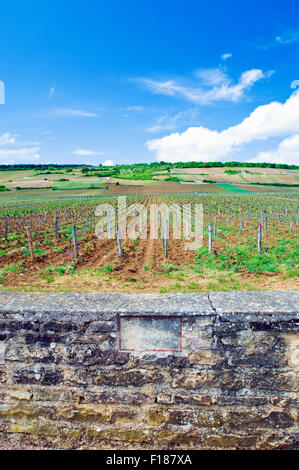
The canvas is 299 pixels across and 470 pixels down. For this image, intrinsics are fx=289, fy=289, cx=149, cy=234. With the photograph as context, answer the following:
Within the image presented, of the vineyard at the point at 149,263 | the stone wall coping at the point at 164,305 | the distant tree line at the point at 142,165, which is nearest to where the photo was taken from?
the stone wall coping at the point at 164,305

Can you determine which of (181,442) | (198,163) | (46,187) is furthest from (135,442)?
(198,163)

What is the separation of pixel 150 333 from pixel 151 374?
1.09ft

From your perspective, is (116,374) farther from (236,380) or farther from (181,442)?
(236,380)

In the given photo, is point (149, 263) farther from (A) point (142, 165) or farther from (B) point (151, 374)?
(A) point (142, 165)

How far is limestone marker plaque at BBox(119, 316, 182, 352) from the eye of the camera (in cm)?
234

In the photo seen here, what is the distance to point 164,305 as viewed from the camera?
243 centimetres

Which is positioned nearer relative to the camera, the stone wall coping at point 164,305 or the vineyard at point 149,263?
the stone wall coping at point 164,305

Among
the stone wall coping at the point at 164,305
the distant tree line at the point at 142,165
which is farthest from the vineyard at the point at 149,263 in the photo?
the distant tree line at the point at 142,165

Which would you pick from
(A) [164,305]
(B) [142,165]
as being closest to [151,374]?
(A) [164,305]

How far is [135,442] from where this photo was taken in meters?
2.41

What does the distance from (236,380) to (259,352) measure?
0.29m

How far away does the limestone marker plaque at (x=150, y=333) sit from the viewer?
2.34 meters

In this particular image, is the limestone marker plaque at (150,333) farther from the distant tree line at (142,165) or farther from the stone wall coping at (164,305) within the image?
the distant tree line at (142,165)

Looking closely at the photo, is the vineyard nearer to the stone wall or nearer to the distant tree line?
the stone wall
